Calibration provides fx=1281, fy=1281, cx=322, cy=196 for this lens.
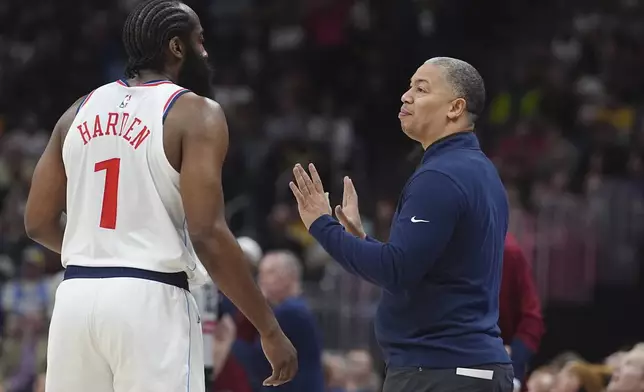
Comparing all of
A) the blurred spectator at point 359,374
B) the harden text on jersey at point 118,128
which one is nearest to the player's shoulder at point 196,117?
the harden text on jersey at point 118,128

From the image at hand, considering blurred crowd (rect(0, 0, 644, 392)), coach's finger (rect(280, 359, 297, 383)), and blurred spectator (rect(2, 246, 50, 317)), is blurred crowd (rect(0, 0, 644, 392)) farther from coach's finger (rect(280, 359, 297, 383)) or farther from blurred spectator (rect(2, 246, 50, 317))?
coach's finger (rect(280, 359, 297, 383))

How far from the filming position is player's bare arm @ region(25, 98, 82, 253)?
4699 mm

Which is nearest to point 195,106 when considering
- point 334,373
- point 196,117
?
point 196,117

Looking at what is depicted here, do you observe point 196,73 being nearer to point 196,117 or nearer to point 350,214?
point 196,117

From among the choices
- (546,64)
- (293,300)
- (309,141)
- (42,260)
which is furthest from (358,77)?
(293,300)

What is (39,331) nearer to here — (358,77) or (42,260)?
(42,260)

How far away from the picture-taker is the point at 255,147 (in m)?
15.0

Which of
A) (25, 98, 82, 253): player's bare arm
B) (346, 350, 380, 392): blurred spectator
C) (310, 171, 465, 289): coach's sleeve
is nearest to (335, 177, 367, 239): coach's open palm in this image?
(310, 171, 465, 289): coach's sleeve

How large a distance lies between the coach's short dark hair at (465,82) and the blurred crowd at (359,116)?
6.14m

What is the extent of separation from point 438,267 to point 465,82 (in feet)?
2.37

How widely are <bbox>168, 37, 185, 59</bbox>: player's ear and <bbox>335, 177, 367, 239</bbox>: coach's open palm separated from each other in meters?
0.80

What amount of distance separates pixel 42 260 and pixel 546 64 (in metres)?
5.95

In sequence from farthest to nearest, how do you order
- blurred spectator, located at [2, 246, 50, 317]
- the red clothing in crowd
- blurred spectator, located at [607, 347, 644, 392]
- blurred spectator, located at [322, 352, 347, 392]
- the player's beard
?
1. blurred spectator, located at [2, 246, 50, 317]
2. blurred spectator, located at [322, 352, 347, 392]
3. blurred spectator, located at [607, 347, 644, 392]
4. the red clothing in crowd
5. the player's beard

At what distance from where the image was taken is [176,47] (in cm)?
468
